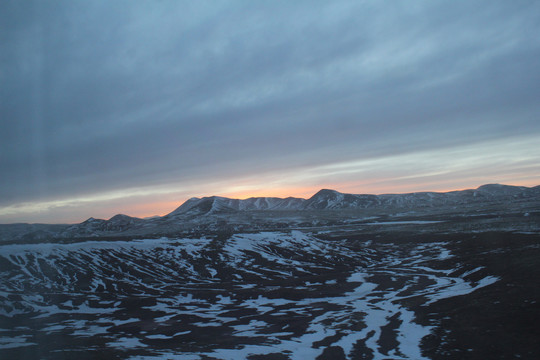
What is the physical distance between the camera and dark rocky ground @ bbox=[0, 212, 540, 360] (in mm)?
36469

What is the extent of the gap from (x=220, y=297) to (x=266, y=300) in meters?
8.85

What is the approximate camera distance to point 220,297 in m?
66.0

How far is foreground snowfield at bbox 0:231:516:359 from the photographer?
38.1m

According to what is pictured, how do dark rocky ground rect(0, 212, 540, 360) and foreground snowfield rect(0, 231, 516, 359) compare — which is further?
foreground snowfield rect(0, 231, 516, 359)

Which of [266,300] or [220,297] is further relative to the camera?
[220,297]

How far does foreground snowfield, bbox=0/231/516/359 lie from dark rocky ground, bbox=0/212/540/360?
238mm

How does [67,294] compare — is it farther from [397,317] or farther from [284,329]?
[397,317]

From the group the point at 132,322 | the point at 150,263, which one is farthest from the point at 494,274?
the point at 150,263

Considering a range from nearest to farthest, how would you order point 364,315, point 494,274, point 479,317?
point 479,317 → point 364,315 → point 494,274

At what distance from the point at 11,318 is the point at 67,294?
1537 cm

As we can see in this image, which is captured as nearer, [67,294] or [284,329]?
[284,329]

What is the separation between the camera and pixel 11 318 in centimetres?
5344

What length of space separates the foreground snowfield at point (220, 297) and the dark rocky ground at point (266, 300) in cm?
24

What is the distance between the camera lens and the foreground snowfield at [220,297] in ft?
125
